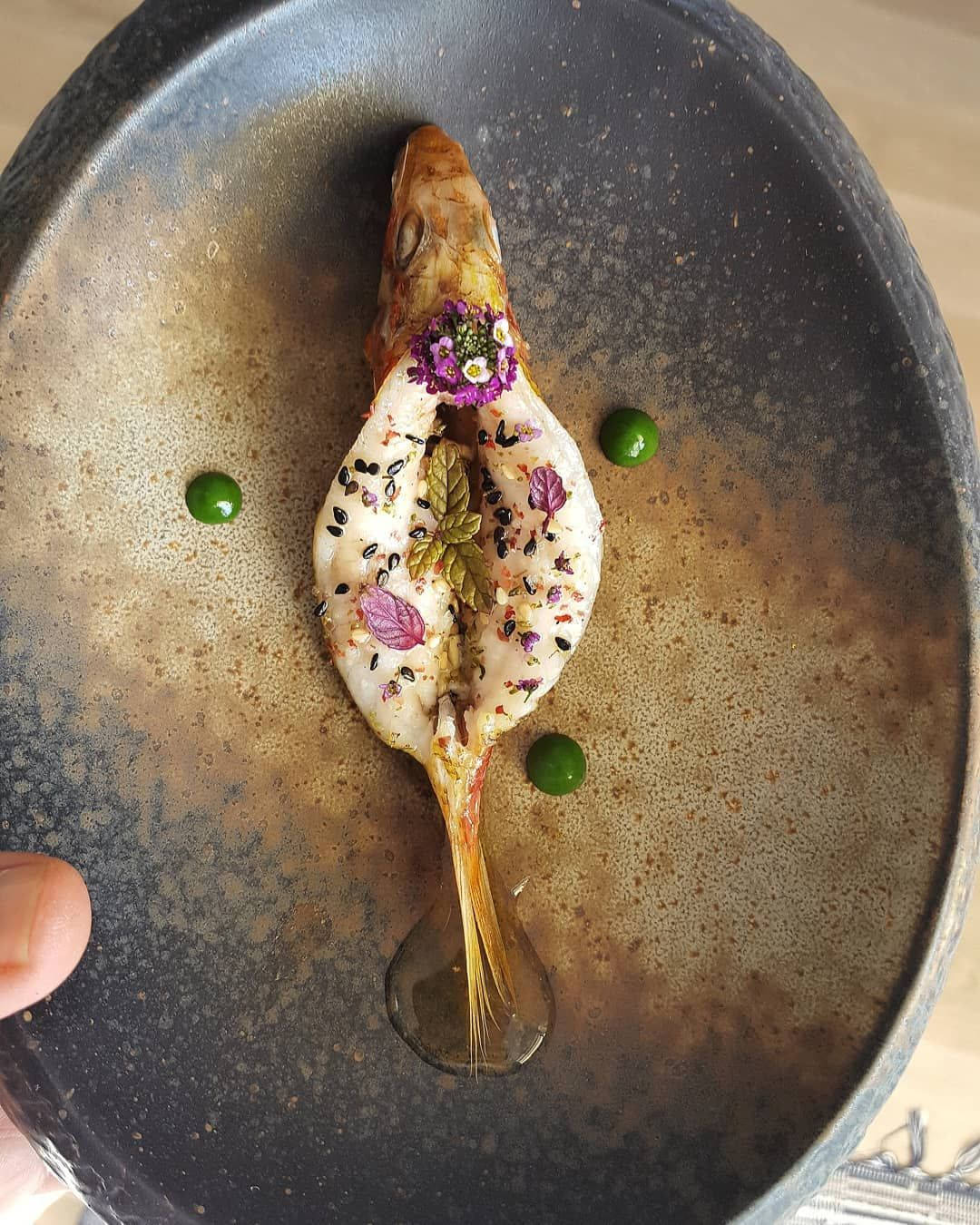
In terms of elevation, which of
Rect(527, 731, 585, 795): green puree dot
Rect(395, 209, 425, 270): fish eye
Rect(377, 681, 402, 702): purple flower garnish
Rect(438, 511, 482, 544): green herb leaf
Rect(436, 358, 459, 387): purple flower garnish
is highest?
Rect(395, 209, 425, 270): fish eye

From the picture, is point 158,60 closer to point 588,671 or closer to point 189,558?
point 189,558

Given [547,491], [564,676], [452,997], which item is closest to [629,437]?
[547,491]

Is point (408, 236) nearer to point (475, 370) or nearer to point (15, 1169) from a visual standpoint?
point (475, 370)

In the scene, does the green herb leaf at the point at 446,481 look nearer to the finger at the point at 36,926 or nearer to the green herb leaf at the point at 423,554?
the green herb leaf at the point at 423,554

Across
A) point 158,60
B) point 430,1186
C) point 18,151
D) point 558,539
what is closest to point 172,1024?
point 430,1186

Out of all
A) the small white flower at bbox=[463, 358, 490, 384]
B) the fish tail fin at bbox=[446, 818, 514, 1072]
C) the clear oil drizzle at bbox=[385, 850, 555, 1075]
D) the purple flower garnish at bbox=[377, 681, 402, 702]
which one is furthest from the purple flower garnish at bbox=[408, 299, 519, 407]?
the clear oil drizzle at bbox=[385, 850, 555, 1075]

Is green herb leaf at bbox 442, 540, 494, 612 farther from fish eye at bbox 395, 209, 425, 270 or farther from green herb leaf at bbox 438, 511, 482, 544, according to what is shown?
fish eye at bbox 395, 209, 425, 270
